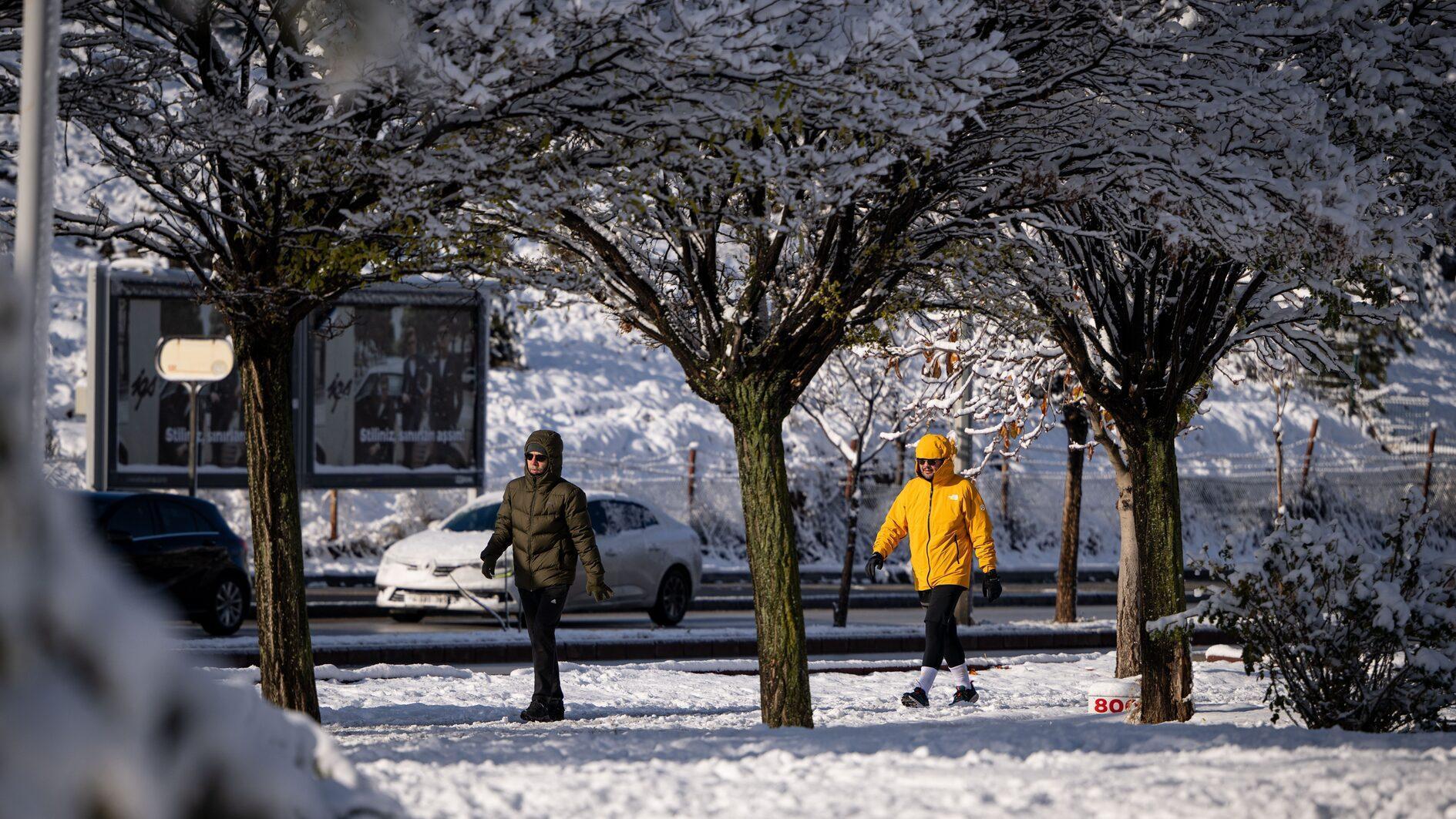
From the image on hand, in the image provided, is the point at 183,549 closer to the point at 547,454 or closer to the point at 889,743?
the point at 547,454

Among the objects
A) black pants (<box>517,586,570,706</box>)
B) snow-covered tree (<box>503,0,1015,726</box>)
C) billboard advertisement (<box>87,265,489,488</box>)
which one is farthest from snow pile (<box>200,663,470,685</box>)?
billboard advertisement (<box>87,265,489,488</box>)

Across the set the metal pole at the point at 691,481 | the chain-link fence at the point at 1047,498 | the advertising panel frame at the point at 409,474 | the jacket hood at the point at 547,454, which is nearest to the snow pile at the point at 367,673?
the jacket hood at the point at 547,454

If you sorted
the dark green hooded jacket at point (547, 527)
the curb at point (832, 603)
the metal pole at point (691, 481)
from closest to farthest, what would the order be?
the dark green hooded jacket at point (547, 527)
the curb at point (832, 603)
the metal pole at point (691, 481)

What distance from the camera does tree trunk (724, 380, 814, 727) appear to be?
27.0ft

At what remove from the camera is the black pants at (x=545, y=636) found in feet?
31.0

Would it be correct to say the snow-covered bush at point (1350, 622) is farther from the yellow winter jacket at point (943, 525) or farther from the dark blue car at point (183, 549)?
the dark blue car at point (183, 549)

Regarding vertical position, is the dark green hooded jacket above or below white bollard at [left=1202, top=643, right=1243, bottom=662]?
Result: above

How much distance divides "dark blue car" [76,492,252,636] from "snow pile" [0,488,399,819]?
569 inches

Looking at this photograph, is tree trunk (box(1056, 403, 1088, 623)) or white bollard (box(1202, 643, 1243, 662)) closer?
white bollard (box(1202, 643, 1243, 662))

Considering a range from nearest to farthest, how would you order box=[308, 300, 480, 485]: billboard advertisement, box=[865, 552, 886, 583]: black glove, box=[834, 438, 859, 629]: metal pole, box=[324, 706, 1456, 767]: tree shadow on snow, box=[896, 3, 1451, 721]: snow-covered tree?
1. box=[324, 706, 1456, 767]: tree shadow on snow
2. box=[896, 3, 1451, 721]: snow-covered tree
3. box=[865, 552, 886, 583]: black glove
4. box=[834, 438, 859, 629]: metal pole
5. box=[308, 300, 480, 485]: billboard advertisement

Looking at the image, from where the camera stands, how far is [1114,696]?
10.1m

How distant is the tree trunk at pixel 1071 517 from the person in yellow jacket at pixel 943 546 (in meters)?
5.28

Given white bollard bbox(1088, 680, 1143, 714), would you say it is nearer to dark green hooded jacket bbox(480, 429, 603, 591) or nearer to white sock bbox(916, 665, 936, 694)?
white sock bbox(916, 665, 936, 694)

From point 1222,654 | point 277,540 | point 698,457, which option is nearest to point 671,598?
point 1222,654
